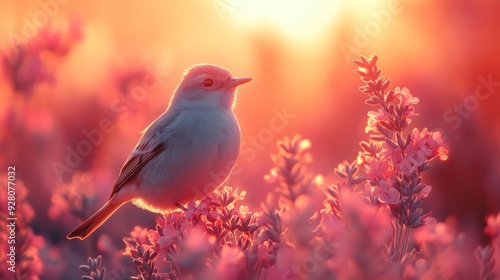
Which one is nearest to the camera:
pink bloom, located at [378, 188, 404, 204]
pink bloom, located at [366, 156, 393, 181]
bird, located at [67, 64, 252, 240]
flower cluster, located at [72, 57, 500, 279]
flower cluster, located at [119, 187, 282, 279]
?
flower cluster, located at [72, 57, 500, 279]

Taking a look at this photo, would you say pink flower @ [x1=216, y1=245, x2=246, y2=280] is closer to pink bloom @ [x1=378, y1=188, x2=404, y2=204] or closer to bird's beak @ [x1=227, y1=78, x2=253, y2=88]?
pink bloom @ [x1=378, y1=188, x2=404, y2=204]

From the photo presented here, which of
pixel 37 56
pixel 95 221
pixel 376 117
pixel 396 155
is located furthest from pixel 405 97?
pixel 37 56

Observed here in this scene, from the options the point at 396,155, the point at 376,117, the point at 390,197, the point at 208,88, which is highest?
the point at 208,88

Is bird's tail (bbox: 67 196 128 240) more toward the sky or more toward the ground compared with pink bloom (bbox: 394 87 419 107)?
more toward the ground

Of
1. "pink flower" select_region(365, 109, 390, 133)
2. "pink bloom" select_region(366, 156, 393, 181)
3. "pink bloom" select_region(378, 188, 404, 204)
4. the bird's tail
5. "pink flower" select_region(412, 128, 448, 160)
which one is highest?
"pink flower" select_region(365, 109, 390, 133)

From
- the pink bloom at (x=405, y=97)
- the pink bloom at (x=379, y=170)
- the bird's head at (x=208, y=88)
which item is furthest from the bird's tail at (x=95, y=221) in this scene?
the pink bloom at (x=405, y=97)

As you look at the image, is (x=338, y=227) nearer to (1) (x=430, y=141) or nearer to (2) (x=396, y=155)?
(2) (x=396, y=155)

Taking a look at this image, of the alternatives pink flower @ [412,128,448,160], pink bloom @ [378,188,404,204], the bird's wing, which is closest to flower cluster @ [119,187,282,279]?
pink bloom @ [378,188,404,204]
